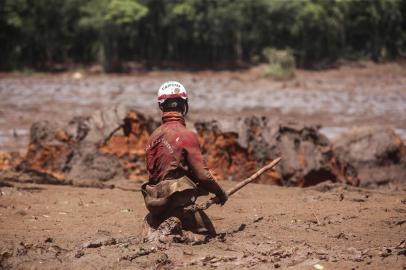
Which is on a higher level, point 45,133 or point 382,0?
point 382,0

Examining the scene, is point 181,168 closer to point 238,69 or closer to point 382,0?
point 238,69

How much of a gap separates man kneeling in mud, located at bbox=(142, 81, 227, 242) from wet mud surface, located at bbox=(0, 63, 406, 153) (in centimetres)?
892

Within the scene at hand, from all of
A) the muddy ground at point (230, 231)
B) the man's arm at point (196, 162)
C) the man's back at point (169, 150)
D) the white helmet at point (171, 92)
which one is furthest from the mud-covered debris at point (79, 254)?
the white helmet at point (171, 92)

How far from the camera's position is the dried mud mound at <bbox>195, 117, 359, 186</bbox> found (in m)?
9.28

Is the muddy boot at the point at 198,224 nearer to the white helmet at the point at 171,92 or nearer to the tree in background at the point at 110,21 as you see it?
the white helmet at the point at 171,92

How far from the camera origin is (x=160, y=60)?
4006 centimetres

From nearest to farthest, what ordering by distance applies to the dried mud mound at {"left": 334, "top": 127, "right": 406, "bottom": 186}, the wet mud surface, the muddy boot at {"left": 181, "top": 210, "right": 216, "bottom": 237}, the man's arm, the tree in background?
the man's arm, the muddy boot at {"left": 181, "top": 210, "right": 216, "bottom": 237}, the dried mud mound at {"left": 334, "top": 127, "right": 406, "bottom": 186}, the wet mud surface, the tree in background

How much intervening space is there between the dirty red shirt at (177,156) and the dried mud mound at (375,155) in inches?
209

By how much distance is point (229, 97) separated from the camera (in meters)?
24.4

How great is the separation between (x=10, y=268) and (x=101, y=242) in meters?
0.77

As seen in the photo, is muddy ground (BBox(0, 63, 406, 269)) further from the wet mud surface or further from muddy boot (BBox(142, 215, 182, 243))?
the wet mud surface

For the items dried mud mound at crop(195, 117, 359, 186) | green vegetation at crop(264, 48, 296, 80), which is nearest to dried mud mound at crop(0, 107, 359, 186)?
dried mud mound at crop(195, 117, 359, 186)

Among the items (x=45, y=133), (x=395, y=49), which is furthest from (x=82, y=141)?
(x=395, y=49)

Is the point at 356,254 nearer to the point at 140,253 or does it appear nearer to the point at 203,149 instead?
the point at 140,253
